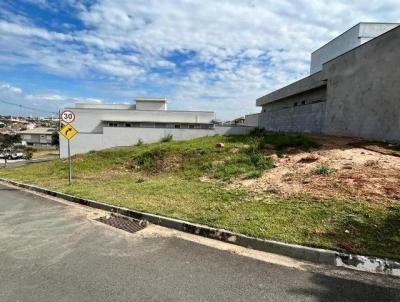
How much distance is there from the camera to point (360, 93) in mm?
15086

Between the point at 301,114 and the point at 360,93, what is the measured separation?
7504 millimetres

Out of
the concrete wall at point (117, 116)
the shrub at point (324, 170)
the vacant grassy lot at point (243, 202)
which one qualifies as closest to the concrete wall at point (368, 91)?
the vacant grassy lot at point (243, 202)

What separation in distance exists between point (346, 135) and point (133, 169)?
35.1ft

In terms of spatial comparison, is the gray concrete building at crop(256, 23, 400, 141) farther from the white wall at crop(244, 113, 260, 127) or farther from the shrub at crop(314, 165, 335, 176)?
the white wall at crop(244, 113, 260, 127)

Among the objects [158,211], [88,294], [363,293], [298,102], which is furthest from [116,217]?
[298,102]

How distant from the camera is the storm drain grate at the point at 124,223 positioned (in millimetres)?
6773

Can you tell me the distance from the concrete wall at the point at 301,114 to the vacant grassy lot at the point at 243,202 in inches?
233

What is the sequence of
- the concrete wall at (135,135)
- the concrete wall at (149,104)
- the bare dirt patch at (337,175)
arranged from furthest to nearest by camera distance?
1. the concrete wall at (149,104)
2. the concrete wall at (135,135)
3. the bare dirt patch at (337,175)

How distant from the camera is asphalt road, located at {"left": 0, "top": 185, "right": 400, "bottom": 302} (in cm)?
386

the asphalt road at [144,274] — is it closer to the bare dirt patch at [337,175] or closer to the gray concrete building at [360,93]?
the bare dirt patch at [337,175]

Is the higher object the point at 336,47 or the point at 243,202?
the point at 336,47

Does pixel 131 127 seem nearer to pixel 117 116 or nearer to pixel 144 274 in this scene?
pixel 117 116

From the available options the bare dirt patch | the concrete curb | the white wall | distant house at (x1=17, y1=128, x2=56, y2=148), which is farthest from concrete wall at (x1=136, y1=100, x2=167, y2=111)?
distant house at (x1=17, y1=128, x2=56, y2=148)

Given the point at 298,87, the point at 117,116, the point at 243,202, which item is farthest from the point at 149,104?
the point at 243,202
